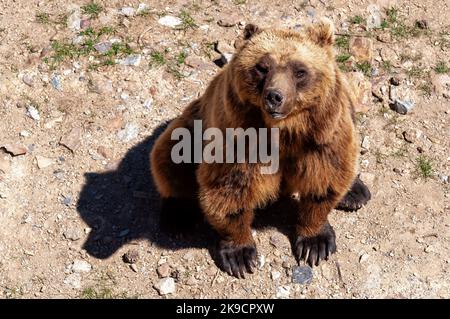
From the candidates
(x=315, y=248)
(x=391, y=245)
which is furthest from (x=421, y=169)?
(x=315, y=248)

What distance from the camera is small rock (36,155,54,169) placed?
5.90 meters

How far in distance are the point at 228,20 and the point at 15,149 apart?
99.9 inches

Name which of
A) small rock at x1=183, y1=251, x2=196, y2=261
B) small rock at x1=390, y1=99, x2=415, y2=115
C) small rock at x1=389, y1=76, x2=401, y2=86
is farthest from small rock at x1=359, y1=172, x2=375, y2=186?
small rock at x1=183, y1=251, x2=196, y2=261

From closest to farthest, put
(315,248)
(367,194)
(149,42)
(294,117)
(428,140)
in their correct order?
(294,117) < (315,248) < (367,194) < (428,140) < (149,42)

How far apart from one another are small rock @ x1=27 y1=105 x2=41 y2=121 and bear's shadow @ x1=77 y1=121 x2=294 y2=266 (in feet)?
2.69

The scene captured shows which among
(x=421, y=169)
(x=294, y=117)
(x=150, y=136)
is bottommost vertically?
(x=150, y=136)

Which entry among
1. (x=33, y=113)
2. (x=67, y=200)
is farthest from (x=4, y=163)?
(x=67, y=200)

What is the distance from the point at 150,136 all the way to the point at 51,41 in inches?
62.5

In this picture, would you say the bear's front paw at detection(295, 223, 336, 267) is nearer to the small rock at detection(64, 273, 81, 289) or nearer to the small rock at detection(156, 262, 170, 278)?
the small rock at detection(156, 262, 170, 278)

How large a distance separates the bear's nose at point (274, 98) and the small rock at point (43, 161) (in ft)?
9.33

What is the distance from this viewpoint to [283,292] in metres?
5.10

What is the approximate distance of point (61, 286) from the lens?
5.23m

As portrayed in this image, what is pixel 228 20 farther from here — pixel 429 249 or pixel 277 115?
pixel 277 115

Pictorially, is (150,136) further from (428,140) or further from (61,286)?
(428,140)
